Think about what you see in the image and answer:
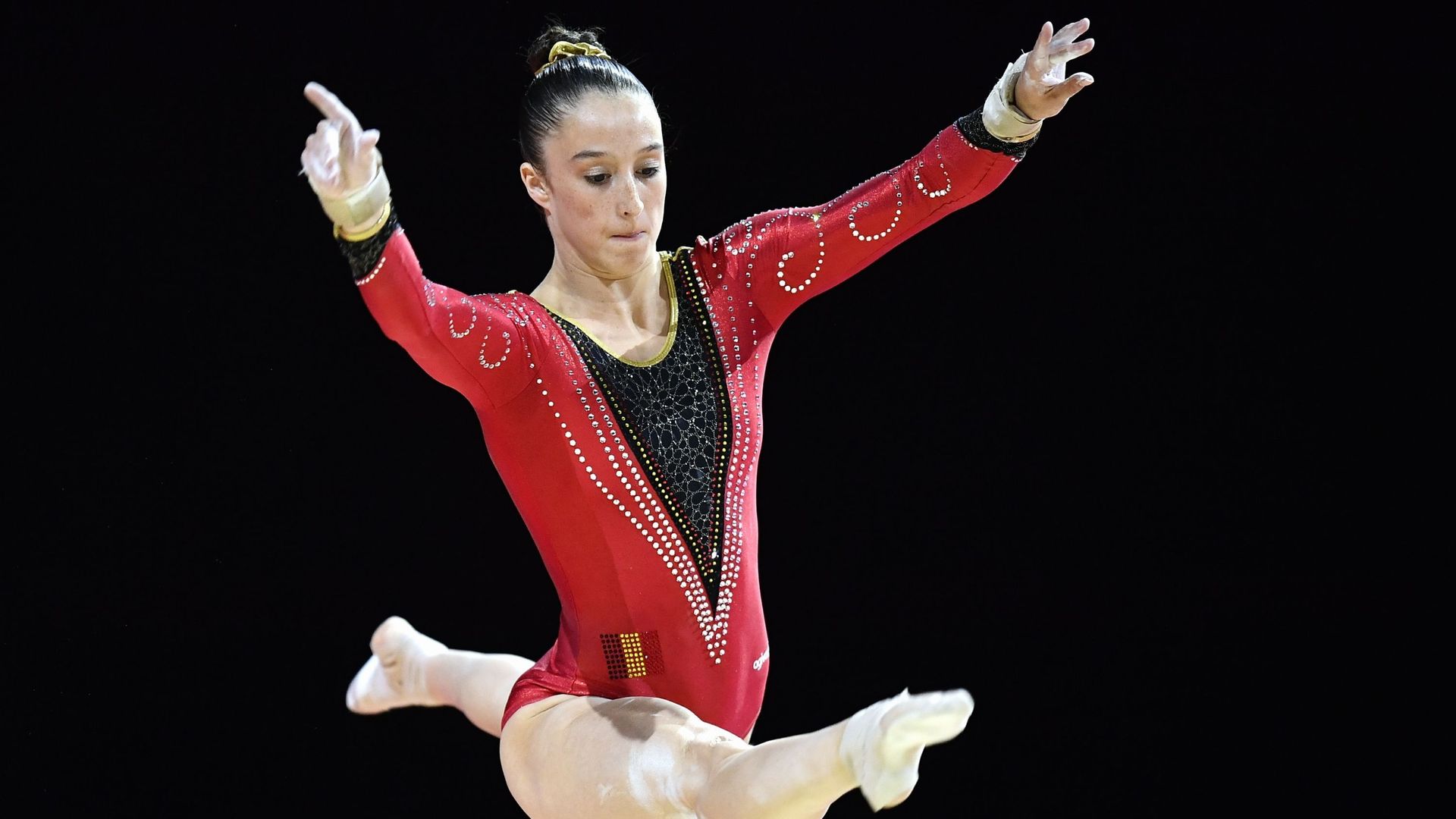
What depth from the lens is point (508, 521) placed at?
308cm

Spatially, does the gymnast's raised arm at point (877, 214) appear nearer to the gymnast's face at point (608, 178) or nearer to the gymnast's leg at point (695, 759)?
the gymnast's face at point (608, 178)

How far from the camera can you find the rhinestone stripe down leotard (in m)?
1.93

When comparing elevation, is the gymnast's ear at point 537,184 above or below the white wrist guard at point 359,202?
above

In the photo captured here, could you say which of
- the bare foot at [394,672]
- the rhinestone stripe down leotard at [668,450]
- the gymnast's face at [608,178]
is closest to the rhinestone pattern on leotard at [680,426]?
the rhinestone stripe down leotard at [668,450]

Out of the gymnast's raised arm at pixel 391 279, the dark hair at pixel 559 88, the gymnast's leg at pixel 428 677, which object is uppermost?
the dark hair at pixel 559 88

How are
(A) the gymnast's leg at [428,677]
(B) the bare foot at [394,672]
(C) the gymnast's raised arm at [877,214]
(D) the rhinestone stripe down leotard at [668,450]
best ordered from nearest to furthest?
1. (D) the rhinestone stripe down leotard at [668,450]
2. (C) the gymnast's raised arm at [877,214]
3. (A) the gymnast's leg at [428,677]
4. (B) the bare foot at [394,672]

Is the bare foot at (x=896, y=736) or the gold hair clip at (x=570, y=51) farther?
the gold hair clip at (x=570, y=51)

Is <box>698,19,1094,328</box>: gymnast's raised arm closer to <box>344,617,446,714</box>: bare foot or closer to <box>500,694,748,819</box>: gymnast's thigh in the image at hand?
<box>500,694,748,819</box>: gymnast's thigh

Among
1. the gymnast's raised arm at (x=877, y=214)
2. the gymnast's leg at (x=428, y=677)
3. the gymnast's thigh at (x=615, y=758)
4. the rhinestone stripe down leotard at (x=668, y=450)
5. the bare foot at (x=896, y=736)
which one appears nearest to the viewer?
the bare foot at (x=896, y=736)

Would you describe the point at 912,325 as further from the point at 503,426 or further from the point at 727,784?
the point at 727,784

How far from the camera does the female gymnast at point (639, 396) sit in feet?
6.08

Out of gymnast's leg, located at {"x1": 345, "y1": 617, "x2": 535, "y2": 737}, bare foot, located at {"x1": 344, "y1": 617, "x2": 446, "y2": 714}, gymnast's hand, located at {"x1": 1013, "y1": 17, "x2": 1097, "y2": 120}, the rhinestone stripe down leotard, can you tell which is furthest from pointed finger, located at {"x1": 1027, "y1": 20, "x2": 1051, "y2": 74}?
bare foot, located at {"x1": 344, "y1": 617, "x2": 446, "y2": 714}

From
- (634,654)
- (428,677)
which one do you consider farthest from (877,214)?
(428,677)

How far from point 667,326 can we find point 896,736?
0.69 m
